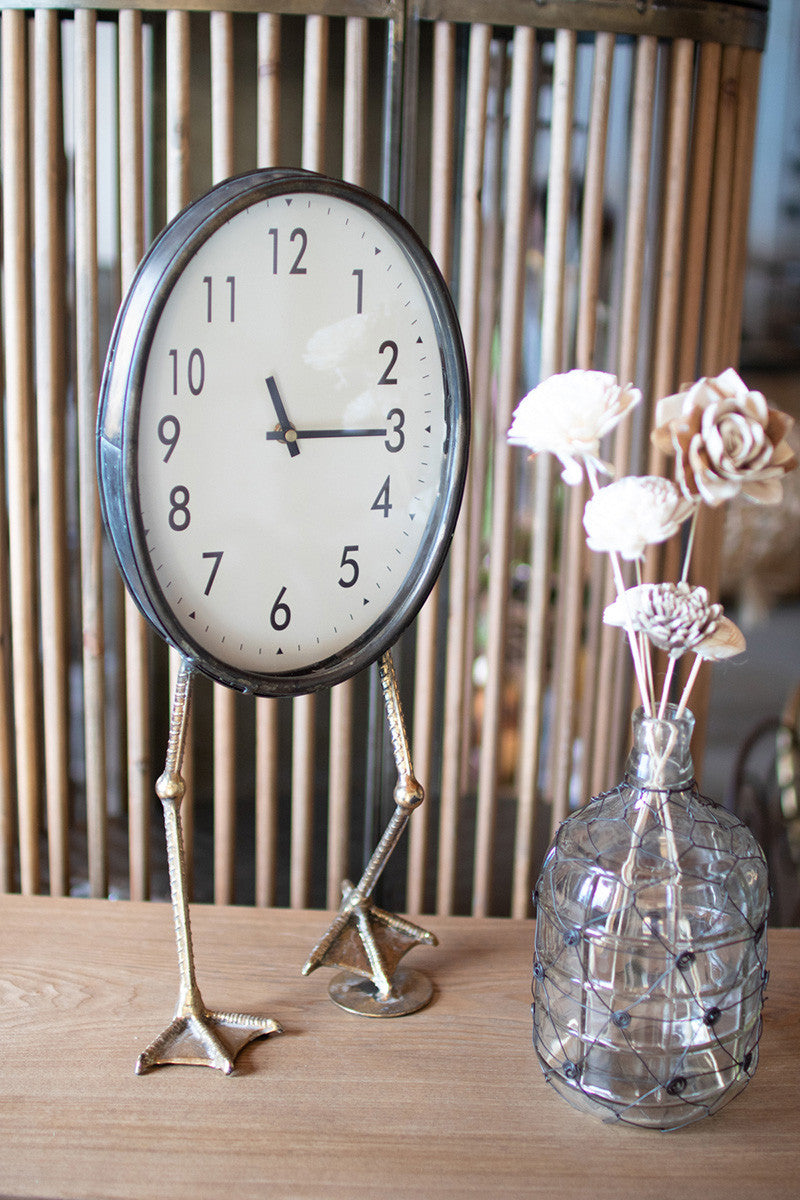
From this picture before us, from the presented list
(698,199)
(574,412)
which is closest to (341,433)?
(574,412)

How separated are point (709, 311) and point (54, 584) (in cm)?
88

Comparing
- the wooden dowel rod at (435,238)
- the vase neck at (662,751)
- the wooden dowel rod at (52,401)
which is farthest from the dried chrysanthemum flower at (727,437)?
the wooden dowel rod at (52,401)

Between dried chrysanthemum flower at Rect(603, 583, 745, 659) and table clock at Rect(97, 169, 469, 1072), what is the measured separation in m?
0.22

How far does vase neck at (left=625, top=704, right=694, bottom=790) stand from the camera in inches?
32.1

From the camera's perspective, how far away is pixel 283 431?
85 centimetres

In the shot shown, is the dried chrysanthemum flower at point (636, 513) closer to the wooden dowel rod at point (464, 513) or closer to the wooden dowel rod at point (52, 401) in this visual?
the wooden dowel rod at point (464, 513)

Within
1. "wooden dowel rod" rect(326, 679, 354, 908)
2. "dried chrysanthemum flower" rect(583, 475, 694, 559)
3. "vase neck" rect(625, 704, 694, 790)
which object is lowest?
"wooden dowel rod" rect(326, 679, 354, 908)

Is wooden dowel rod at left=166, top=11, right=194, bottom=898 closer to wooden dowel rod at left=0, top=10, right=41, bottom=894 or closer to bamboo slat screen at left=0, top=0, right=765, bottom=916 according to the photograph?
bamboo slat screen at left=0, top=0, right=765, bottom=916

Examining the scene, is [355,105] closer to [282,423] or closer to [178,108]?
[178,108]

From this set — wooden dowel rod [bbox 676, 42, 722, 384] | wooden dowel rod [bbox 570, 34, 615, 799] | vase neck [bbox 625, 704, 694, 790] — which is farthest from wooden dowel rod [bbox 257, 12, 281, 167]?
vase neck [bbox 625, 704, 694, 790]

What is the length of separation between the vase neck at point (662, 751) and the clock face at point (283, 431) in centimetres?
24

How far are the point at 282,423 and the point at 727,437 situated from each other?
0.35 meters

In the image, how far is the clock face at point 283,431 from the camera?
2.52ft

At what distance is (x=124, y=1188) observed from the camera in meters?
0.74
